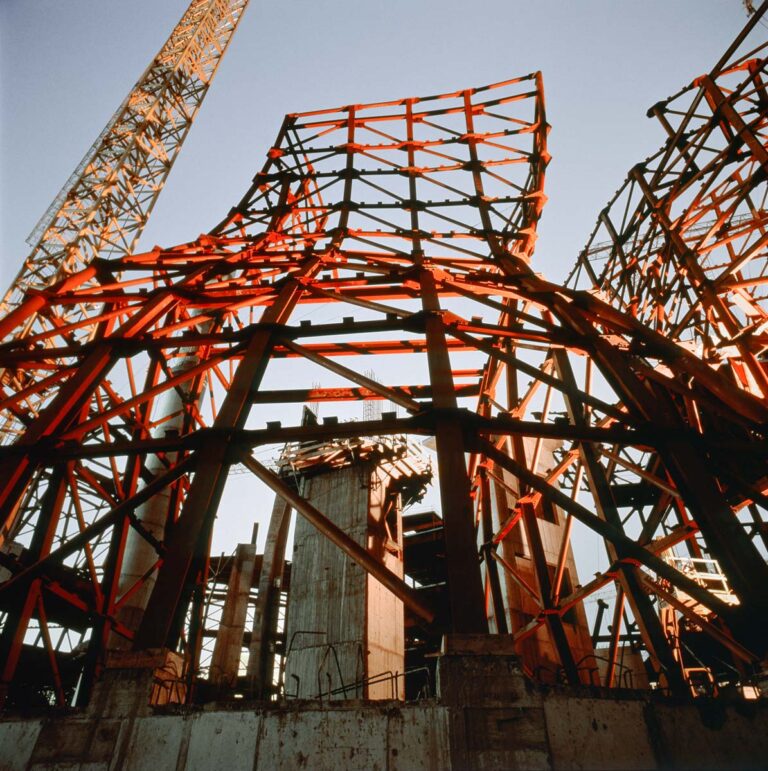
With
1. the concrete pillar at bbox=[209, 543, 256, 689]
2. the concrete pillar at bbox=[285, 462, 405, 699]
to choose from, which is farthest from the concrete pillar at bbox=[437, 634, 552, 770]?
the concrete pillar at bbox=[209, 543, 256, 689]

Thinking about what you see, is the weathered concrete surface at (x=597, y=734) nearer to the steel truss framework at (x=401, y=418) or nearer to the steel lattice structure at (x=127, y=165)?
the steel truss framework at (x=401, y=418)

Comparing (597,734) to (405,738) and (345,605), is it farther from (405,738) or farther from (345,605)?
(345,605)

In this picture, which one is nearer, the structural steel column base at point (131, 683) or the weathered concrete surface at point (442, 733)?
the weathered concrete surface at point (442, 733)

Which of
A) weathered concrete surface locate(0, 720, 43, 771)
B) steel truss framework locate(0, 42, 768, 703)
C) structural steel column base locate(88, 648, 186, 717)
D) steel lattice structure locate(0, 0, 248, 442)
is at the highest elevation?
steel lattice structure locate(0, 0, 248, 442)

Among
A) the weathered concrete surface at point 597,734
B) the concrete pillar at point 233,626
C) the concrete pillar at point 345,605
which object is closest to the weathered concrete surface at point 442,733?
the weathered concrete surface at point 597,734

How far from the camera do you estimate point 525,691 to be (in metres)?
2.87

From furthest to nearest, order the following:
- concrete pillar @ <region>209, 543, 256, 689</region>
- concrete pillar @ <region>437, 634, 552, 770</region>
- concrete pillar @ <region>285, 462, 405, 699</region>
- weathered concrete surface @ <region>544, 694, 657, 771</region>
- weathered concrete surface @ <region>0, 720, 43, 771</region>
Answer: concrete pillar @ <region>209, 543, 256, 689</region> < concrete pillar @ <region>285, 462, 405, 699</region> < weathered concrete surface @ <region>0, 720, 43, 771</region> < weathered concrete surface @ <region>544, 694, 657, 771</region> < concrete pillar @ <region>437, 634, 552, 770</region>

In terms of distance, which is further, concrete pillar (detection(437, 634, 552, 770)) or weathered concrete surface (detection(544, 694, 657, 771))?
weathered concrete surface (detection(544, 694, 657, 771))

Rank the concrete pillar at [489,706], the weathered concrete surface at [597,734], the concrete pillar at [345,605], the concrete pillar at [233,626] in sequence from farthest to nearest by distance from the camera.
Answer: the concrete pillar at [233,626] → the concrete pillar at [345,605] → the weathered concrete surface at [597,734] → the concrete pillar at [489,706]

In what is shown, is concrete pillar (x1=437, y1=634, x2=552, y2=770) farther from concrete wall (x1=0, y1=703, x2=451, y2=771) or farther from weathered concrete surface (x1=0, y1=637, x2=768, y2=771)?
concrete wall (x1=0, y1=703, x2=451, y2=771)

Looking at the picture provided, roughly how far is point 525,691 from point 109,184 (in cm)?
2692

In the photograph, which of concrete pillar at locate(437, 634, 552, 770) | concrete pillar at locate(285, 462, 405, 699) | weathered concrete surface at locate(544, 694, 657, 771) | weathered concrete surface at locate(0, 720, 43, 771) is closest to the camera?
concrete pillar at locate(437, 634, 552, 770)

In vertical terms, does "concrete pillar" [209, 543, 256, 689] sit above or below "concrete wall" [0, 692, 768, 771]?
above

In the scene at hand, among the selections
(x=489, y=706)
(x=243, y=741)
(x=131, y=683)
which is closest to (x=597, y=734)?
(x=489, y=706)
